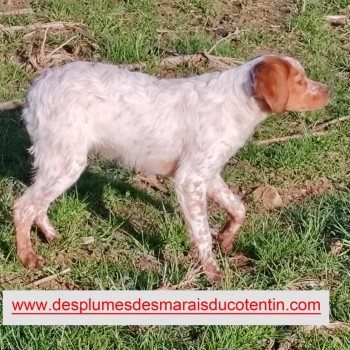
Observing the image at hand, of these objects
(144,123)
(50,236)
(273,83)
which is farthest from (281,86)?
(50,236)

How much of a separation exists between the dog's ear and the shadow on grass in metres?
1.25

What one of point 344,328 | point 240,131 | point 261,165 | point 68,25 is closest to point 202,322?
point 344,328

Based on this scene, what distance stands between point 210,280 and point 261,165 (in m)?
1.71

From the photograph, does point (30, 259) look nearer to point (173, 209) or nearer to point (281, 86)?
point (173, 209)

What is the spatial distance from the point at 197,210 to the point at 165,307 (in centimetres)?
78

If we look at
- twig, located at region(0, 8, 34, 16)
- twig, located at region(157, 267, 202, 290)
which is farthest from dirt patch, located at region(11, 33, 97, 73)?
twig, located at region(157, 267, 202, 290)

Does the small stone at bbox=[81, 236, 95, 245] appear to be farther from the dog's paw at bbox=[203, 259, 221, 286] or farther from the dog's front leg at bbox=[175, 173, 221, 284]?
the dog's paw at bbox=[203, 259, 221, 286]

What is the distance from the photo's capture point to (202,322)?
4.61 m

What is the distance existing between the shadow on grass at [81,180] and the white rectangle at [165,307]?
0.71 meters

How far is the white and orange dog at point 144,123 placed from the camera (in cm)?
518

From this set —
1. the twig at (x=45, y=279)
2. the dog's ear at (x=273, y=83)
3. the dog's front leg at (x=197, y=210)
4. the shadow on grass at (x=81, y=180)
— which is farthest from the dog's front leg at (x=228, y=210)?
the twig at (x=45, y=279)

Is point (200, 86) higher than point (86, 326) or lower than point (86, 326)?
higher

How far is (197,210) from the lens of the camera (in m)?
5.26

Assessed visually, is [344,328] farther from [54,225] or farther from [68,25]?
[68,25]
